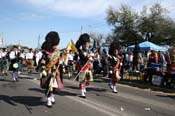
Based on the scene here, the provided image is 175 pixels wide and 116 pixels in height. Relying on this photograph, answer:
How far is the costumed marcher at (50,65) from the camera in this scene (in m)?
11.6

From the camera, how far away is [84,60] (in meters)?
14.4

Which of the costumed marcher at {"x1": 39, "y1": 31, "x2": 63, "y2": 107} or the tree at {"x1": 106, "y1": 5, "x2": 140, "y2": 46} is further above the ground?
the tree at {"x1": 106, "y1": 5, "x2": 140, "y2": 46}

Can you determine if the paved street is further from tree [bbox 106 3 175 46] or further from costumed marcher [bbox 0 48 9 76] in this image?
tree [bbox 106 3 175 46]

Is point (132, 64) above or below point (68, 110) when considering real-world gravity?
above

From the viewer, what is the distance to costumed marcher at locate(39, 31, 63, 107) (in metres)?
11.6

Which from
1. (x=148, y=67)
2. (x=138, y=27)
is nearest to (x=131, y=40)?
(x=138, y=27)

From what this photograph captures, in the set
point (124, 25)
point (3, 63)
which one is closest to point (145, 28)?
point (124, 25)

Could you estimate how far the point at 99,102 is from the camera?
1284 centimetres

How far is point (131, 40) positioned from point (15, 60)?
156ft

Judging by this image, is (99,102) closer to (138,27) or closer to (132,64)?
(132,64)

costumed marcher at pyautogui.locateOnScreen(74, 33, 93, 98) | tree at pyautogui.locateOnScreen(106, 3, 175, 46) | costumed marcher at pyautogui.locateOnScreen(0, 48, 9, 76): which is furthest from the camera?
tree at pyautogui.locateOnScreen(106, 3, 175, 46)

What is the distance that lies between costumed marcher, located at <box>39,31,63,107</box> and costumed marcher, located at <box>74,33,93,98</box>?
2.53 meters

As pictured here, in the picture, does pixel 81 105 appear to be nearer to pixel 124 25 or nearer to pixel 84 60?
pixel 84 60

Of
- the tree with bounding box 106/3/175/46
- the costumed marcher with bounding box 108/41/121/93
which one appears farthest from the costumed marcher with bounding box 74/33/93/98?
the tree with bounding box 106/3/175/46
